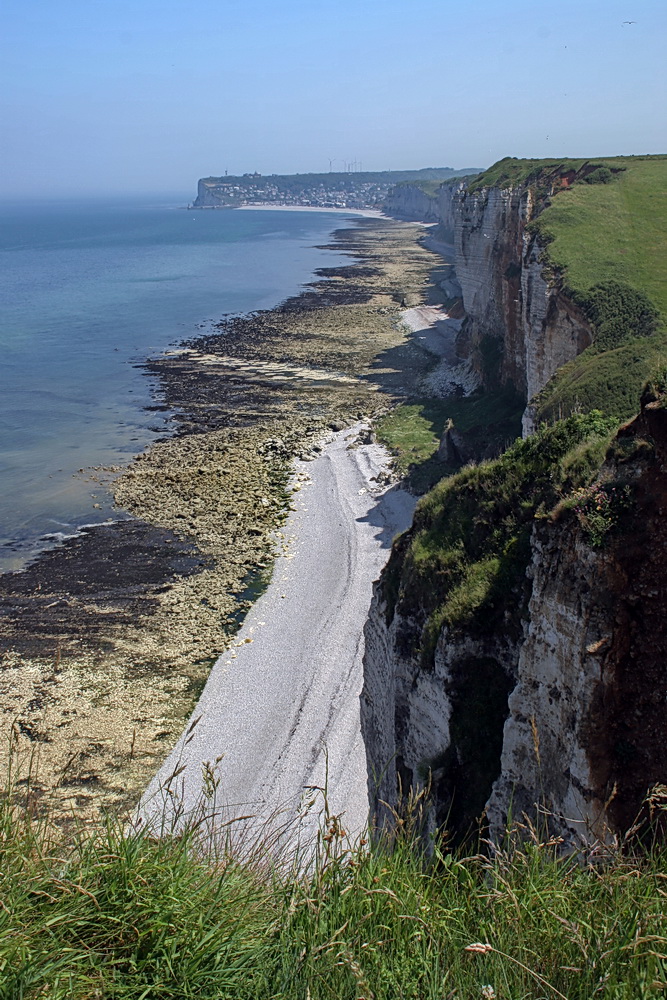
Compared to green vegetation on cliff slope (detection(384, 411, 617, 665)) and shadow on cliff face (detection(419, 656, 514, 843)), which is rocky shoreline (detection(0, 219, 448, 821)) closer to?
shadow on cliff face (detection(419, 656, 514, 843))

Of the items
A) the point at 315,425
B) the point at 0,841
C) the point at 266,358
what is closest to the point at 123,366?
the point at 266,358

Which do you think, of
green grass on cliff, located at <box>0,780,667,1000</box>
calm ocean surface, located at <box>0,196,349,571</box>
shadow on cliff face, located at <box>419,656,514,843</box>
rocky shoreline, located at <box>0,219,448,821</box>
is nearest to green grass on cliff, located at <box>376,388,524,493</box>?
rocky shoreline, located at <box>0,219,448,821</box>

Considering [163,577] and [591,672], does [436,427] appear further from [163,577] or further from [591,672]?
[591,672]

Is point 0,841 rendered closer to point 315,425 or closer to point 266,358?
point 315,425

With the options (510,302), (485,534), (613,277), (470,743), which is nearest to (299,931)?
(470,743)

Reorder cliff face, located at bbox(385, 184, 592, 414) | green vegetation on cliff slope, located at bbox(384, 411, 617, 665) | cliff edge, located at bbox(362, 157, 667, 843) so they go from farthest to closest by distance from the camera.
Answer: cliff face, located at bbox(385, 184, 592, 414)
green vegetation on cliff slope, located at bbox(384, 411, 617, 665)
cliff edge, located at bbox(362, 157, 667, 843)

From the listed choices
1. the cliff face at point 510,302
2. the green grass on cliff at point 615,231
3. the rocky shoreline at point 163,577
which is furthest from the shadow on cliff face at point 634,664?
the green grass on cliff at point 615,231
